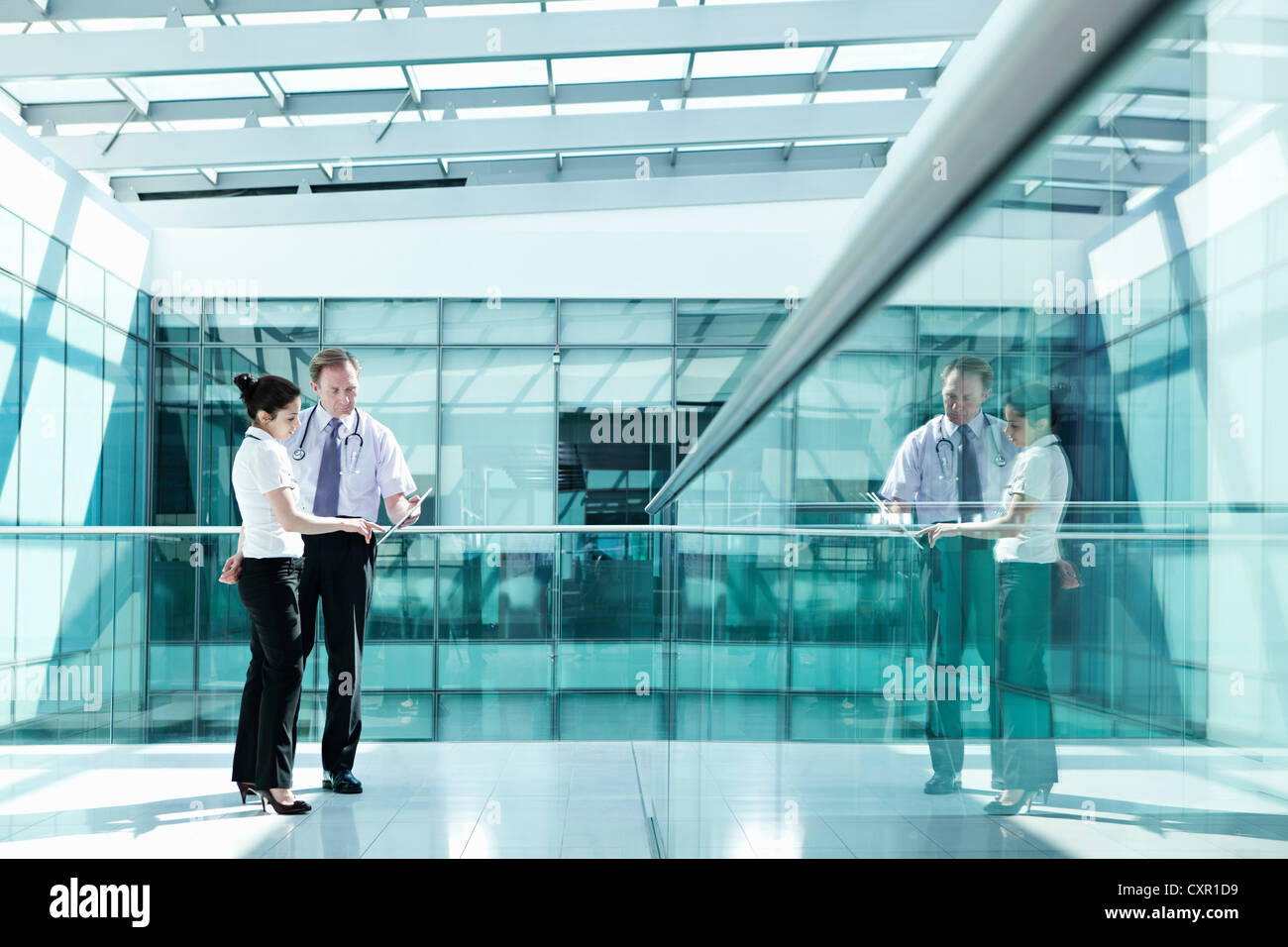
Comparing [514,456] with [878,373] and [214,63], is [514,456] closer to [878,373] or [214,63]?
[214,63]

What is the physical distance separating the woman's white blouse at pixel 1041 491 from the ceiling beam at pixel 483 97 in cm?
878

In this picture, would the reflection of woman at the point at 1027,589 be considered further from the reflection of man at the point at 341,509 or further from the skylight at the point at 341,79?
the skylight at the point at 341,79

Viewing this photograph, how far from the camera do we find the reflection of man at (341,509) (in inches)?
130

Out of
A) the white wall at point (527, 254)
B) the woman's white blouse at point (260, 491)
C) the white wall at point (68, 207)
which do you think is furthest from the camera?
the white wall at point (527, 254)

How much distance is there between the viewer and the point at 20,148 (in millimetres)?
8094

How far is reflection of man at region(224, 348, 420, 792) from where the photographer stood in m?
3.31

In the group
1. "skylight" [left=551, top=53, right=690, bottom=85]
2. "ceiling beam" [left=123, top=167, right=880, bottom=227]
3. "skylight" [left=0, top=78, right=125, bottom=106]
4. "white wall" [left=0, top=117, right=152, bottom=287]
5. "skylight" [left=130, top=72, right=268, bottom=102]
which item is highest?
"skylight" [left=551, top=53, right=690, bottom=85]

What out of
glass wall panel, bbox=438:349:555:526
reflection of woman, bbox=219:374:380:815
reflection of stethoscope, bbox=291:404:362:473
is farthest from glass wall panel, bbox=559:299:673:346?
reflection of woman, bbox=219:374:380:815

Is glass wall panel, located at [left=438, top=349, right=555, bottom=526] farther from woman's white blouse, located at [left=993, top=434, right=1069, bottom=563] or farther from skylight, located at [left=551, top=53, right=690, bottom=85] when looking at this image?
woman's white blouse, located at [left=993, top=434, right=1069, bottom=563]

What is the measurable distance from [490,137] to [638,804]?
24.0 feet

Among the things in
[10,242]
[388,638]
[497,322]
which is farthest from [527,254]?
[388,638]

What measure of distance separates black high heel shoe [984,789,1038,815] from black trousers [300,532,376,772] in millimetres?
2943

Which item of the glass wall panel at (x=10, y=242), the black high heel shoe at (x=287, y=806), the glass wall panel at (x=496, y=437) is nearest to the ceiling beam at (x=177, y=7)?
the glass wall panel at (x=10, y=242)

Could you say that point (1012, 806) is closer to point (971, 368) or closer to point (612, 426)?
point (971, 368)
